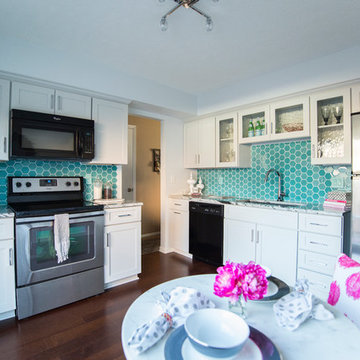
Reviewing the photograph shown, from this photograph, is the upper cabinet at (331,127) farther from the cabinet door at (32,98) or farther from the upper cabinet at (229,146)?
the cabinet door at (32,98)

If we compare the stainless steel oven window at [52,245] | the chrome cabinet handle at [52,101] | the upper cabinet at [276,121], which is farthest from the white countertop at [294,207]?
the chrome cabinet handle at [52,101]

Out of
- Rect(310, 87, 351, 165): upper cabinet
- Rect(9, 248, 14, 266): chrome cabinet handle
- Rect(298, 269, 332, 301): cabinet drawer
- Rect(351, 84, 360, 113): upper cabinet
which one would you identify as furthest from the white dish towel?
Rect(351, 84, 360, 113): upper cabinet

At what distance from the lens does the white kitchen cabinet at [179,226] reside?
11.9 feet

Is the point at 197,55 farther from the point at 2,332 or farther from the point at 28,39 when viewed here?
the point at 2,332

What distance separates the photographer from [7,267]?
2.02 metres

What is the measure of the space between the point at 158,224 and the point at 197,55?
10.9 ft

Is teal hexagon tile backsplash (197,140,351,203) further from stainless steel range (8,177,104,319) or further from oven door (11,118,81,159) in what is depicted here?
→ oven door (11,118,81,159)

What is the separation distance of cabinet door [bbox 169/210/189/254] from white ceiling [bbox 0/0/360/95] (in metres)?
1.98

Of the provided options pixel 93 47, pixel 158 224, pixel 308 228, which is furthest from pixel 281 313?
pixel 158 224

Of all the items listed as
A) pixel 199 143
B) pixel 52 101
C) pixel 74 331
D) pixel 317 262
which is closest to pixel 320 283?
pixel 317 262

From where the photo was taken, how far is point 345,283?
1059 mm

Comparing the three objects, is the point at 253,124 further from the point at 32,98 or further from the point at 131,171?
the point at 32,98

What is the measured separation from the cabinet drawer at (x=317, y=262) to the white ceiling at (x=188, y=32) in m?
1.97

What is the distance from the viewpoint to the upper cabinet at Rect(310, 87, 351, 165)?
2414 millimetres
